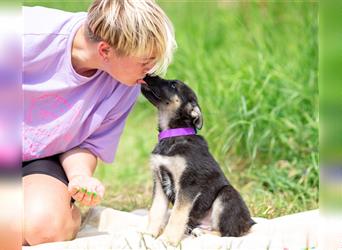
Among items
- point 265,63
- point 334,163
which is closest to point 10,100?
point 334,163

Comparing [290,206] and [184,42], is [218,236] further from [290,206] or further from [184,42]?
[184,42]

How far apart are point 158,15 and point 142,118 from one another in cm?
345

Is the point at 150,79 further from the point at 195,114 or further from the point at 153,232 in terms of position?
the point at 153,232

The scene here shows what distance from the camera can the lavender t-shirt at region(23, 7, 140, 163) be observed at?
3.40 metres

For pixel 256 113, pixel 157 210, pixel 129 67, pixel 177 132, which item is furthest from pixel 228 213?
pixel 256 113

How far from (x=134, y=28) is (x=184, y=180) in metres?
0.79

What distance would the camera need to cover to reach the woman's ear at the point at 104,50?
10.6ft

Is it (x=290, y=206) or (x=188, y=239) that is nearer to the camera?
(x=188, y=239)

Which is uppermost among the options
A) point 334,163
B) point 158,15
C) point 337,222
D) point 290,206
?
point 158,15

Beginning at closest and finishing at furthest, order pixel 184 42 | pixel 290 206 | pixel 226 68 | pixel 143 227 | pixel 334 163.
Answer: pixel 334 163
pixel 143 227
pixel 290 206
pixel 226 68
pixel 184 42

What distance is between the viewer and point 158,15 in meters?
3.20

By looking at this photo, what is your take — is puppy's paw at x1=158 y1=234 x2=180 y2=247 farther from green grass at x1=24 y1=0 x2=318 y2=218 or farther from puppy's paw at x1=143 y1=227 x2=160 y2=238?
green grass at x1=24 y1=0 x2=318 y2=218

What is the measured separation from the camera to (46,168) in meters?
3.56

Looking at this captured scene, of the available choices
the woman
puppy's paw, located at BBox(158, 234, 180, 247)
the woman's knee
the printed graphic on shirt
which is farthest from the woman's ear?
puppy's paw, located at BBox(158, 234, 180, 247)
